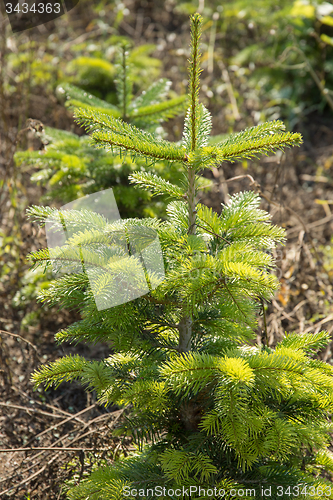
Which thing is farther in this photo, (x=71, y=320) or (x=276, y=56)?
(x=276, y=56)

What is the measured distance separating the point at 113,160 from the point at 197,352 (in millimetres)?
1313

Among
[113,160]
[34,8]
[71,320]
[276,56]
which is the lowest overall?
[71,320]

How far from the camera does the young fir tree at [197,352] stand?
1.02 meters

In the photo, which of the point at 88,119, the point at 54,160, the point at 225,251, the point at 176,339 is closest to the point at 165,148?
the point at 88,119

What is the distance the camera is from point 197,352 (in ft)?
3.66

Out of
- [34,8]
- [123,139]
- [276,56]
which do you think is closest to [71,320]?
[123,139]

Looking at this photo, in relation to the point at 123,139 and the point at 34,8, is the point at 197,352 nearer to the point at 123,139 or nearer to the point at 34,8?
the point at 123,139

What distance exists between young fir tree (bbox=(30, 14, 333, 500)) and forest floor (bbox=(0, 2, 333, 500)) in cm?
33

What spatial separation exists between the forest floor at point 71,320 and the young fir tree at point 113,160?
0.33m

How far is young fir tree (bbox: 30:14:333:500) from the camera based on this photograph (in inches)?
40.0

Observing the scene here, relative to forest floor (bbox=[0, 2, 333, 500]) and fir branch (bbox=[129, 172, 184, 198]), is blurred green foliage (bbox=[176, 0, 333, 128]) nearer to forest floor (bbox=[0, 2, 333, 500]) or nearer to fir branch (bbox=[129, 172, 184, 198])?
forest floor (bbox=[0, 2, 333, 500])

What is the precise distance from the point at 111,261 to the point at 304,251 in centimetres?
186

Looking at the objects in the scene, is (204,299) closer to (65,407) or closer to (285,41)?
(65,407)

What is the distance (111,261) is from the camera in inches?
43.9
